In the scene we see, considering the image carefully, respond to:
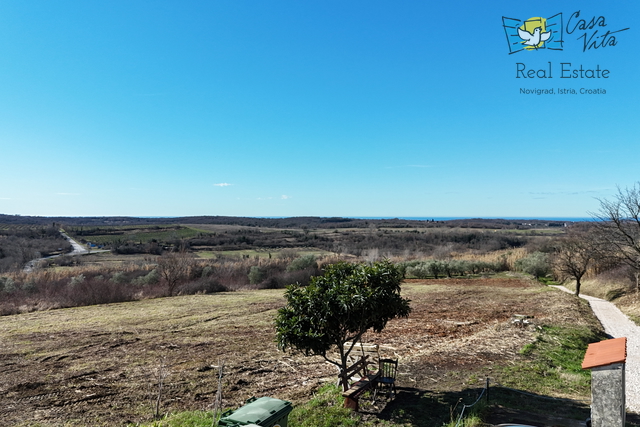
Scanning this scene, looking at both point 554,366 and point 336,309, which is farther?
point 554,366

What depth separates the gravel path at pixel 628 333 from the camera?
909 centimetres

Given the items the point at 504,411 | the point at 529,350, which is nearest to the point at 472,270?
the point at 529,350

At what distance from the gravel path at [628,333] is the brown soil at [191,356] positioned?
178 centimetres

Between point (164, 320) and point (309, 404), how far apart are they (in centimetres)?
1636

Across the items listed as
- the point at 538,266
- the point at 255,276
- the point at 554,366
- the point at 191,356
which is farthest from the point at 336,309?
A: the point at 538,266

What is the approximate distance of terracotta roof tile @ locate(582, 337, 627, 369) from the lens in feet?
15.6

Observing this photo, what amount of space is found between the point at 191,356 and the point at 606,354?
12575mm

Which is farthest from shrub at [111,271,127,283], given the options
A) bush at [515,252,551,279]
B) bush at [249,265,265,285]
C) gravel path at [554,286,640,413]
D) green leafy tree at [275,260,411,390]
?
bush at [515,252,551,279]

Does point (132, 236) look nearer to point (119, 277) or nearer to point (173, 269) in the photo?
point (119, 277)

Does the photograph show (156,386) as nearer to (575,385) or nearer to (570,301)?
(575,385)

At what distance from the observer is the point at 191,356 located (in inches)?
521

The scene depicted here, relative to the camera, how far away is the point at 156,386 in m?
9.97

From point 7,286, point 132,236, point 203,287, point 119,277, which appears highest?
point 132,236

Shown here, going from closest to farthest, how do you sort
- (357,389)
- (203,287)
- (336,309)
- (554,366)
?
1. (336,309)
2. (357,389)
3. (554,366)
4. (203,287)
